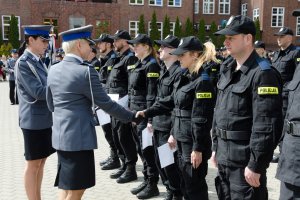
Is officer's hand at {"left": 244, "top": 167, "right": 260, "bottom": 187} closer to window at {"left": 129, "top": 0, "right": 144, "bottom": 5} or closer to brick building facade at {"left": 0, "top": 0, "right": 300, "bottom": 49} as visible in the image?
brick building facade at {"left": 0, "top": 0, "right": 300, "bottom": 49}

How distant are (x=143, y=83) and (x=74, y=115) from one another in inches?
93.3

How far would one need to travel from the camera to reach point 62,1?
38.2 metres

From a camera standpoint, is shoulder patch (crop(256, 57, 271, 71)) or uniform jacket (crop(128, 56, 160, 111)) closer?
shoulder patch (crop(256, 57, 271, 71))

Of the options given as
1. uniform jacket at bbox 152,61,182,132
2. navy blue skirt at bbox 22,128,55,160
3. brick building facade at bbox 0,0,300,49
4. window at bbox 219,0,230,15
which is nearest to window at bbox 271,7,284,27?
brick building facade at bbox 0,0,300,49

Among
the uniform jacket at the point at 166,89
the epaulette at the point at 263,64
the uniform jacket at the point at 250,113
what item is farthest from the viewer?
the uniform jacket at the point at 166,89

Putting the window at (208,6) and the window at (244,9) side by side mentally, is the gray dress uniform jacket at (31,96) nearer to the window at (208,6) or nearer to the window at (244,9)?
the window at (208,6)

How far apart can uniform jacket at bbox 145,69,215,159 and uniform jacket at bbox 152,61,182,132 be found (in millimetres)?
291

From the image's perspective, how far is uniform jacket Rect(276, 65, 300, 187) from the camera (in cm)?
266

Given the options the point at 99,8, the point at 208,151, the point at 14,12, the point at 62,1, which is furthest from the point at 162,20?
the point at 208,151

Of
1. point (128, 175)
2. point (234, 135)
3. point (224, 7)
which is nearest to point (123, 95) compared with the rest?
point (128, 175)

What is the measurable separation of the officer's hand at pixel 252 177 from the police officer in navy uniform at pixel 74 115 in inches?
56.6

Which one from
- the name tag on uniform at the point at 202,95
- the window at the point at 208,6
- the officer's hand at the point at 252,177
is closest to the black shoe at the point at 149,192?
the name tag on uniform at the point at 202,95

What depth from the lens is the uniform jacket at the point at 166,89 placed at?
4.55 metres

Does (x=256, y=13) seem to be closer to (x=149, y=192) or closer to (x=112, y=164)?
(x=112, y=164)
